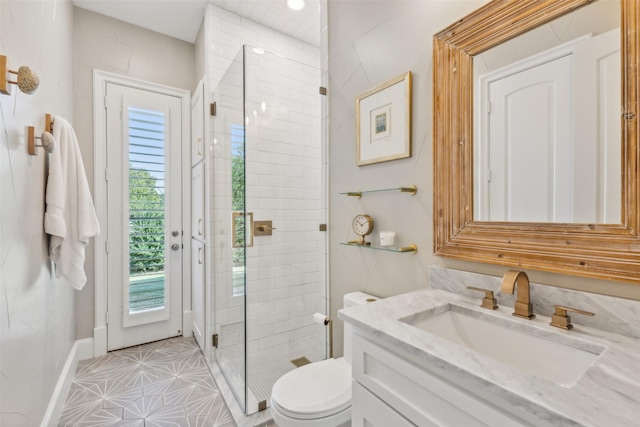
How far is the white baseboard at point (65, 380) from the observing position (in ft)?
5.29

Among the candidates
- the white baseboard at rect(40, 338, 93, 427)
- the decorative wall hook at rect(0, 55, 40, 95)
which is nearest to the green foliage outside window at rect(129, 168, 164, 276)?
the white baseboard at rect(40, 338, 93, 427)

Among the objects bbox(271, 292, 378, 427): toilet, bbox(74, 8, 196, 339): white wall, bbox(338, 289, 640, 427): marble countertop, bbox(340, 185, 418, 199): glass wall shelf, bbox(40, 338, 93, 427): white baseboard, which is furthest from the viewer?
bbox(74, 8, 196, 339): white wall

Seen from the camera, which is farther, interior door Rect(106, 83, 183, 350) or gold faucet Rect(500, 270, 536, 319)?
interior door Rect(106, 83, 183, 350)

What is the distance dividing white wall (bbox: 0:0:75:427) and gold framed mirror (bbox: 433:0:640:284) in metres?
1.58

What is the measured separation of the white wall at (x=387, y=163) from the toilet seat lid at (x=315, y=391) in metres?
0.35

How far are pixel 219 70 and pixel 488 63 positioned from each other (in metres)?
2.00

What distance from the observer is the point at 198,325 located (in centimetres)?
272

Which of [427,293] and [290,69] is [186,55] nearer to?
[290,69]

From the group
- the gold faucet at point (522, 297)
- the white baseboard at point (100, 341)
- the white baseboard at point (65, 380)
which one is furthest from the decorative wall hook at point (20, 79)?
the white baseboard at point (100, 341)

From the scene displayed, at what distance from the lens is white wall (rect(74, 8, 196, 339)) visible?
2496 millimetres

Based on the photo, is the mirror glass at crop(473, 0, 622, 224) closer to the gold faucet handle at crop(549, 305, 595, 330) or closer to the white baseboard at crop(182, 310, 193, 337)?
the gold faucet handle at crop(549, 305, 595, 330)

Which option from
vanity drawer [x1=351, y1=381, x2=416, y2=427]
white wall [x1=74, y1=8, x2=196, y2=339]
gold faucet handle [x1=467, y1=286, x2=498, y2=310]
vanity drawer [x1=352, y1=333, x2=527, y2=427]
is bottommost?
vanity drawer [x1=351, y1=381, x2=416, y2=427]

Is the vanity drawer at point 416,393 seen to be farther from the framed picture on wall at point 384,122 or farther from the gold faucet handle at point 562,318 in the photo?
the framed picture on wall at point 384,122

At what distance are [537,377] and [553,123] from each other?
0.75 meters
